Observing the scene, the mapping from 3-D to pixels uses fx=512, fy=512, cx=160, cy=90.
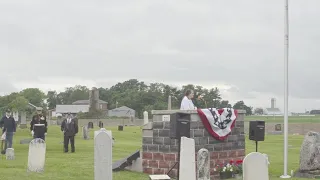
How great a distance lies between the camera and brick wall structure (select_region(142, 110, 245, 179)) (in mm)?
15820

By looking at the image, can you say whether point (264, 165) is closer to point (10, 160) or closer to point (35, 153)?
point (35, 153)

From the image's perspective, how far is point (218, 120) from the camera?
53.0 feet

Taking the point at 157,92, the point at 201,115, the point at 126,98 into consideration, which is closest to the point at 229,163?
the point at 201,115

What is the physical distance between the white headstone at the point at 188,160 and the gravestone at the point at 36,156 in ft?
17.2

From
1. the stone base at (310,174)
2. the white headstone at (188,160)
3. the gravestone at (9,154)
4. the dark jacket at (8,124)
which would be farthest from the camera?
the dark jacket at (8,124)

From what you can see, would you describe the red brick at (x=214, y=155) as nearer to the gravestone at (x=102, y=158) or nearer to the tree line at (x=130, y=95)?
the gravestone at (x=102, y=158)

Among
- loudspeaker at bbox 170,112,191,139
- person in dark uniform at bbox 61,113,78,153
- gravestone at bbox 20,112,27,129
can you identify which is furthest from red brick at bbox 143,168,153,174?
gravestone at bbox 20,112,27,129

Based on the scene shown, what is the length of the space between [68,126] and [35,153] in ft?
29.7

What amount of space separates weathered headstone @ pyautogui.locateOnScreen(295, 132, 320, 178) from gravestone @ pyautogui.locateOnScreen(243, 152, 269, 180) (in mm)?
4642

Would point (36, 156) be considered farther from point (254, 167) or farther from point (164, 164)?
point (254, 167)

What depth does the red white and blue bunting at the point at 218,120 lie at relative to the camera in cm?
1585

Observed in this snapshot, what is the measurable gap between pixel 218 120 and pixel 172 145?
5.43 feet

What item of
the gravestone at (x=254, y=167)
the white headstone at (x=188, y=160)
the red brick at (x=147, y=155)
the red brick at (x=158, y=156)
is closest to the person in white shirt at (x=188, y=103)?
the red brick at (x=158, y=156)

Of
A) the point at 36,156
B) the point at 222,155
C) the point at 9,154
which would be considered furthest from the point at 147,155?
the point at 9,154
